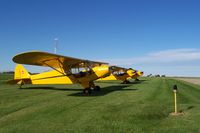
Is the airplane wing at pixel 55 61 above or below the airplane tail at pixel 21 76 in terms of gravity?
above

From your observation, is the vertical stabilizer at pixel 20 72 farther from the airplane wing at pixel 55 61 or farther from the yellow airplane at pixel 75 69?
the airplane wing at pixel 55 61

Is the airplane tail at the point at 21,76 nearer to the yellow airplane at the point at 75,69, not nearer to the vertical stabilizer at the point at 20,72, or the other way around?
the vertical stabilizer at the point at 20,72

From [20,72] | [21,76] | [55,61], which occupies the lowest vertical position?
[21,76]

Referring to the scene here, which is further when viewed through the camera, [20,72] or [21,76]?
[20,72]

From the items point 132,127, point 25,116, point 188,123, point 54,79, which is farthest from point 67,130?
point 54,79

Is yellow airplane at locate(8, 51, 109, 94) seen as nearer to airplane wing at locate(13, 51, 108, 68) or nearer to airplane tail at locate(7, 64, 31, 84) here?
airplane wing at locate(13, 51, 108, 68)

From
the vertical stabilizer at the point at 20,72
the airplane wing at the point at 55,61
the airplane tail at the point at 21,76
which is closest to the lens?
the airplane wing at the point at 55,61

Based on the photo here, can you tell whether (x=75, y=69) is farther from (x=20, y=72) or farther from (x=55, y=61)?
(x=20, y=72)

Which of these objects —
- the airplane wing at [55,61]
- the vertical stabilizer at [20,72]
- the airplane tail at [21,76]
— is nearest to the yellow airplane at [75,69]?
the airplane wing at [55,61]

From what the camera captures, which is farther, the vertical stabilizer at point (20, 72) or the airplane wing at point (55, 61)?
the vertical stabilizer at point (20, 72)

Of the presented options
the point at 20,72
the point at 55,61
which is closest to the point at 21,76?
the point at 20,72

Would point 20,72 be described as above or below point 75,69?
below

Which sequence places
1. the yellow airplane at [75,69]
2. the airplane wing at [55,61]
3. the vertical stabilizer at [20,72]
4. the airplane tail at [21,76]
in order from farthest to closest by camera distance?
the vertical stabilizer at [20,72] → the airplane tail at [21,76] → the yellow airplane at [75,69] → the airplane wing at [55,61]

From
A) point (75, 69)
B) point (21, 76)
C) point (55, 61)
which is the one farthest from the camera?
point (21, 76)
